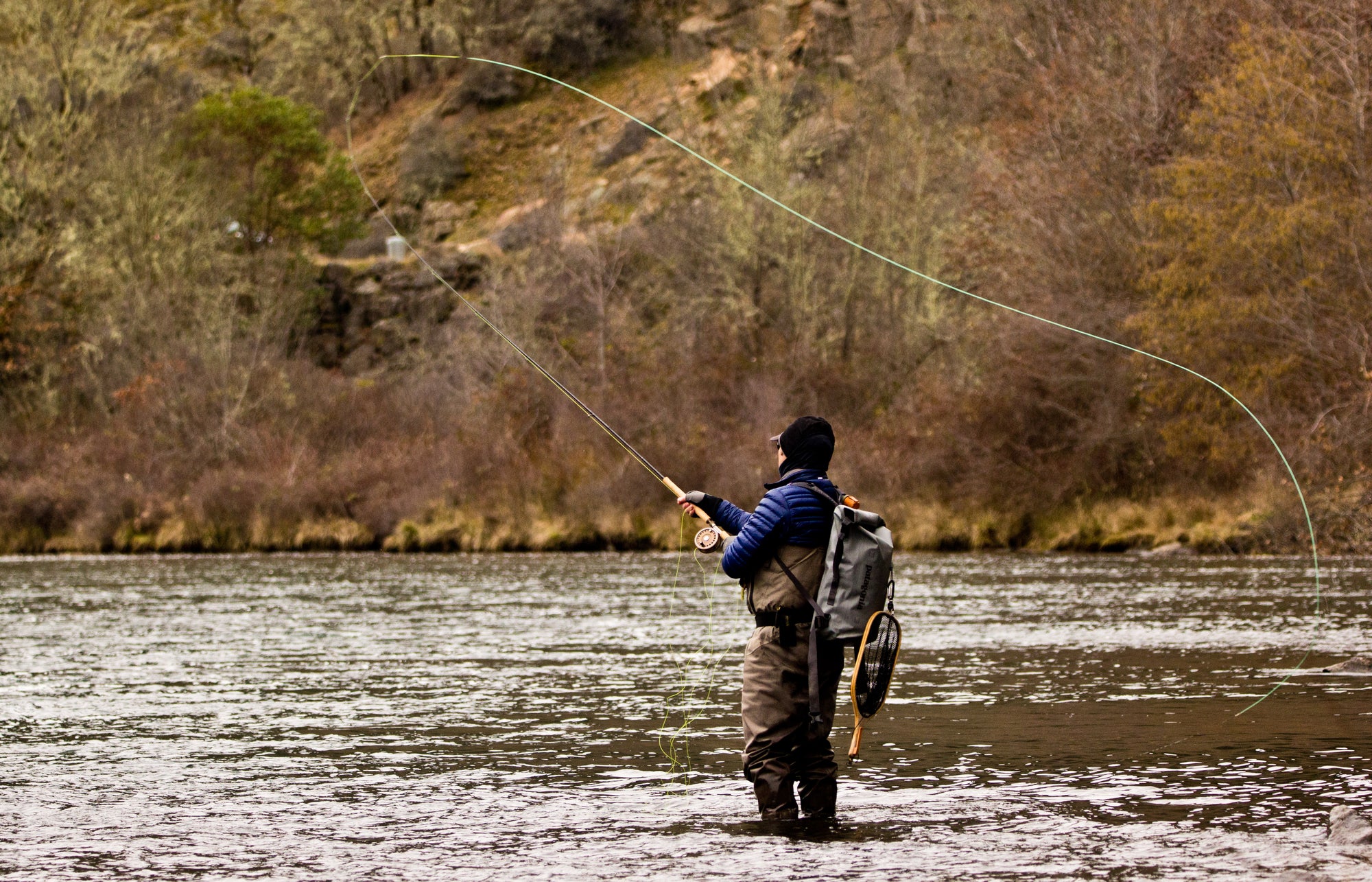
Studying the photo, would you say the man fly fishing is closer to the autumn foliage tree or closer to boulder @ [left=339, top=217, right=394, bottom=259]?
the autumn foliage tree

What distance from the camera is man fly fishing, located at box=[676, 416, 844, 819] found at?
7910 millimetres

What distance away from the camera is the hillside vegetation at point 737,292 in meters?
29.8

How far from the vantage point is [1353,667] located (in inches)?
539

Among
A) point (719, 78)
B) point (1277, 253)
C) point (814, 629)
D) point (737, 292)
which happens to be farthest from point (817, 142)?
point (814, 629)

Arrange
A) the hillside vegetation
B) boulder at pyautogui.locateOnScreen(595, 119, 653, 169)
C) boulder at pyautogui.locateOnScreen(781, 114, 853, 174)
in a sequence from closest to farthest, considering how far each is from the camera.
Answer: the hillside vegetation → boulder at pyautogui.locateOnScreen(781, 114, 853, 174) → boulder at pyautogui.locateOnScreen(595, 119, 653, 169)

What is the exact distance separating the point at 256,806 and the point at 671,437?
105 ft

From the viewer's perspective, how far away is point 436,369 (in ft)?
178

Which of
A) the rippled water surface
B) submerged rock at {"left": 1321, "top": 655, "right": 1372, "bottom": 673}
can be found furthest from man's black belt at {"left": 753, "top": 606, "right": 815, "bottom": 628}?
submerged rock at {"left": 1321, "top": 655, "right": 1372, "bottom": 673}

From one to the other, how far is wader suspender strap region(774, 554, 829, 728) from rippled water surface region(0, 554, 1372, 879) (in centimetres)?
59

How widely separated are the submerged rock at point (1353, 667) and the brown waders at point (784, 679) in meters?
7.07

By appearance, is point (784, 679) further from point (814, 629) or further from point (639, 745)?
point (639, 745)

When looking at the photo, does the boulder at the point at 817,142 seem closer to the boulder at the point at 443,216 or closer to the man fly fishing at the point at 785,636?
the boulder at the point at 443,216

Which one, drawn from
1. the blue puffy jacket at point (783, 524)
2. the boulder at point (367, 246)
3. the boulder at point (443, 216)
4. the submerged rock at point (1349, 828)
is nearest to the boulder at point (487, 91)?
the boulder at point (443, 216)

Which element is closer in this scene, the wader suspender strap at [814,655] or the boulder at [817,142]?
the wader suspender strap at [814,655]
